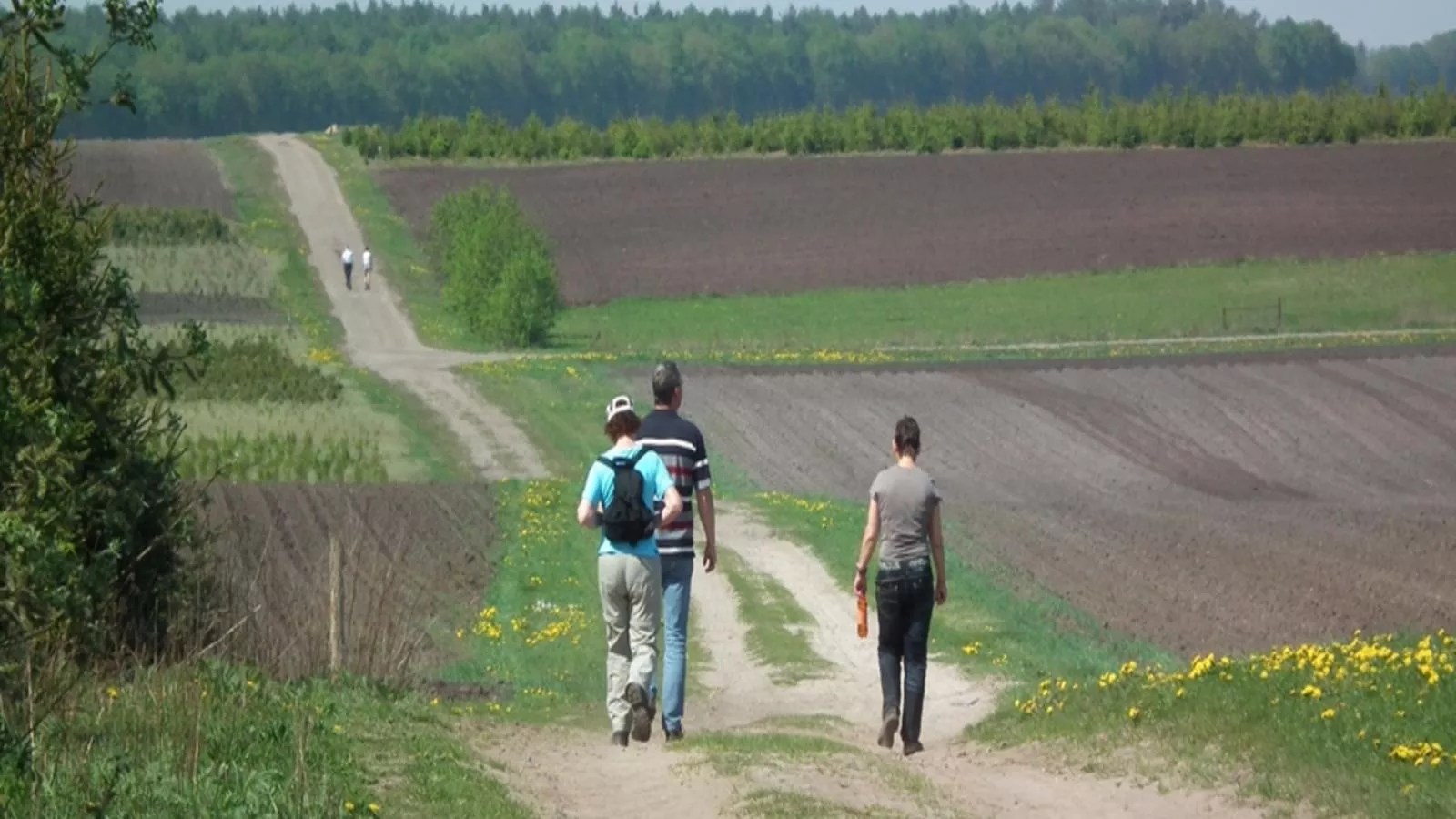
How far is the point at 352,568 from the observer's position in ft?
51.9

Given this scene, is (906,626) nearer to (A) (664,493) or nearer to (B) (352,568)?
(A) (664,493)

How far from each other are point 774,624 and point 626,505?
27.9ft

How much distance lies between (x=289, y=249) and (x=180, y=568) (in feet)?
221

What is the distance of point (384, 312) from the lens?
70.2m

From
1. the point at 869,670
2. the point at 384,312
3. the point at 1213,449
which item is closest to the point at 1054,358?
the point at 1213,449

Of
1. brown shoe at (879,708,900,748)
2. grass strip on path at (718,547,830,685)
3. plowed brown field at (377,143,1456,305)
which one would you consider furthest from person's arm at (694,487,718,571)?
plowed brown field at (377,143,1456,305)

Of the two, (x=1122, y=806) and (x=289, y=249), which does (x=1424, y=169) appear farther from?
(x=1122, y=806)

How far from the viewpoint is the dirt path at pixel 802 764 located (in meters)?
11.6

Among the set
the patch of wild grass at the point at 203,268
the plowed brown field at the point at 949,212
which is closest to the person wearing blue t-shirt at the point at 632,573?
the patch of wild grass at the point at 203,268

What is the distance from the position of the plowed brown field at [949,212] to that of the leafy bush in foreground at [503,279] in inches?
306

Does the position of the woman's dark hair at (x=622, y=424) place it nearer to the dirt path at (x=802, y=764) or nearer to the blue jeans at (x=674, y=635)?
the blue jeans at (x=674, y=635)

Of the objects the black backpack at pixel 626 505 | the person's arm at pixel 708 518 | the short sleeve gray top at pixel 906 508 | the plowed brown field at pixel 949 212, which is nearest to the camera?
the black backpack at pixel 626 505

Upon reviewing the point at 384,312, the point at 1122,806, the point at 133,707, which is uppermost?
the point at 133,707

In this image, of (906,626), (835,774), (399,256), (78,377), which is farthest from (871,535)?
(399,256)
